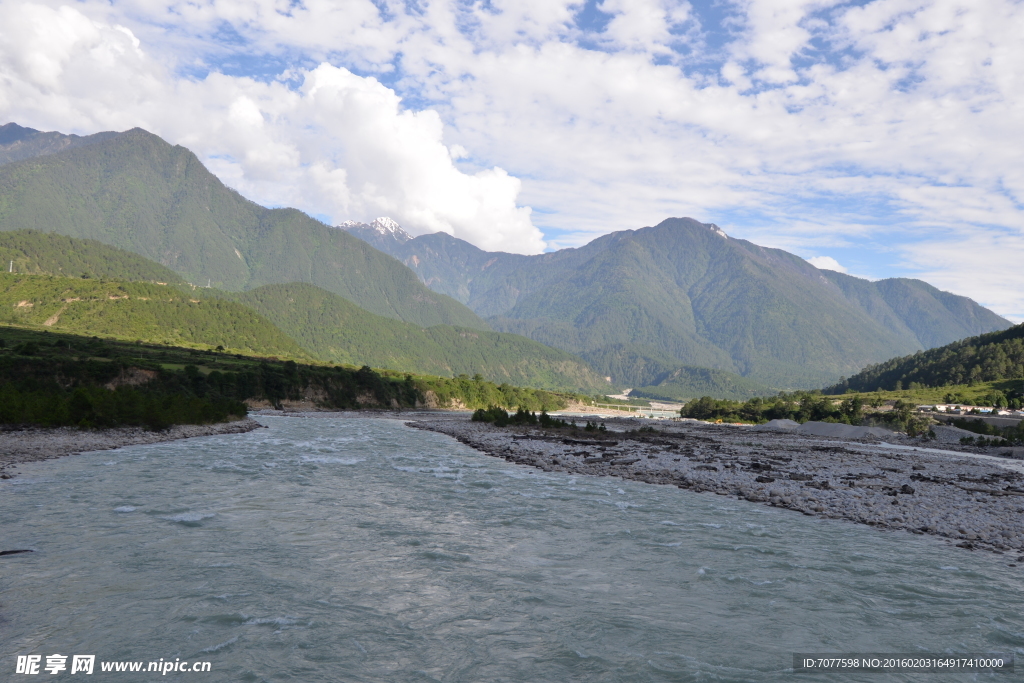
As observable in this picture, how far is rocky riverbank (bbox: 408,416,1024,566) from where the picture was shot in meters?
28.3

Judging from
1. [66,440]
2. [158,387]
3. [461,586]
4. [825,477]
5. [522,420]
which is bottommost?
[522,420]

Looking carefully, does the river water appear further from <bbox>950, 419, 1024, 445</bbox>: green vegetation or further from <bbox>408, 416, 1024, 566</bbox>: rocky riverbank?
<bbox>950, 419, 1024, 445</bbox>: green vegetation

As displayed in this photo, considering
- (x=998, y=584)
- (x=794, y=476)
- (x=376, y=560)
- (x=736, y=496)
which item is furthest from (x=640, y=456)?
(x=376, y=560)

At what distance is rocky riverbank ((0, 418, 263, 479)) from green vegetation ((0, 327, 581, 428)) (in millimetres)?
2316

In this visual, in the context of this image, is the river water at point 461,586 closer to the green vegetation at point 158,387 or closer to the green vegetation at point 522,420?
the green vegetation at point 158,387

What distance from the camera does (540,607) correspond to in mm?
15383

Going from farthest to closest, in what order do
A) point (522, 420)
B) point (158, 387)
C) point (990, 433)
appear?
1. point (990, 433)
2. point (522, 420)
3. point (158, 387)

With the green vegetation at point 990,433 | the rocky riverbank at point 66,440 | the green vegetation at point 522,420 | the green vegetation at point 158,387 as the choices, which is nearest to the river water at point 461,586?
the rocky riverbank at point 66,440

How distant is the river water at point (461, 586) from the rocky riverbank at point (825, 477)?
3.94 metres

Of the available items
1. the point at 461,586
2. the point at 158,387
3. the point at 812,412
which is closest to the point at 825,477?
the point at 461,586

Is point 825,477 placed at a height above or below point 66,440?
below

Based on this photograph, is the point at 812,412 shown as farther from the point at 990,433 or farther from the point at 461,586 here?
the point at 461,586

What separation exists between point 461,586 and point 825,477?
3683cm

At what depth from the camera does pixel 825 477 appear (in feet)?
141
